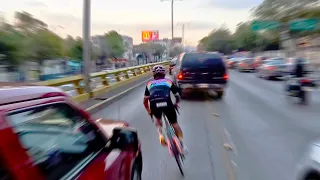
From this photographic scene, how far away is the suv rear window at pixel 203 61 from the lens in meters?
15.8

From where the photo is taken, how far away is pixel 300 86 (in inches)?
532

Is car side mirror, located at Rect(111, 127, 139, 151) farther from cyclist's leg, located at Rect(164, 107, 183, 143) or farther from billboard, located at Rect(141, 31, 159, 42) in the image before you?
billboard, located at Rect(141, 31, 159, 42)

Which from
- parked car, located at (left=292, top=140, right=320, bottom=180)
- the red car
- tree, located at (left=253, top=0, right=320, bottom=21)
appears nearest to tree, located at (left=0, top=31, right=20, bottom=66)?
tree, located at (left=253, top=0, right=320, bottom=21)

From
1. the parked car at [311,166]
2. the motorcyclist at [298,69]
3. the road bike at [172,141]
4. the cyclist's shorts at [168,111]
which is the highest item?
the motorcyclist at [298,69]

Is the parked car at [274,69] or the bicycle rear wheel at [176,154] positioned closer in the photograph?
the bicycle rear wheel at [176,154]

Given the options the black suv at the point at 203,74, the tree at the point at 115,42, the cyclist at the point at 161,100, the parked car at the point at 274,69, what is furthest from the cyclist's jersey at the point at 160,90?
the tree at the point at 115,42

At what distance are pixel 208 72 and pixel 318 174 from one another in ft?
41.7

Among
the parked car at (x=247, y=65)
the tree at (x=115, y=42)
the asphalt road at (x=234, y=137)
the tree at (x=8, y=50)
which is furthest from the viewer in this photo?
the tree at (x=115, y=42)

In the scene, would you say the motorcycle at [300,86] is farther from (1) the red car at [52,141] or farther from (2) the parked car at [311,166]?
(1) the red car at [52,141]

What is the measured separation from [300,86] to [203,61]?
416cm

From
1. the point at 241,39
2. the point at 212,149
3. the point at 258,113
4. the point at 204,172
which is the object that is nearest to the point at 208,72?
the point at 258,113

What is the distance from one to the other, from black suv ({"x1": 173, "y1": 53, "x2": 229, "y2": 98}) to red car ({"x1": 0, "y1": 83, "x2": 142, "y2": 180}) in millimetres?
12217

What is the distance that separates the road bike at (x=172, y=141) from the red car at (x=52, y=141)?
211 centimetres

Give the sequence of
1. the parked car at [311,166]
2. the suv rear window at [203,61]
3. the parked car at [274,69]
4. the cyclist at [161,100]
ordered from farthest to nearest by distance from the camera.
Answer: the parked car at [274,69]
the suv rear window at [203,61]
the cyclist at [161,100]
the parked car at [311,166]
